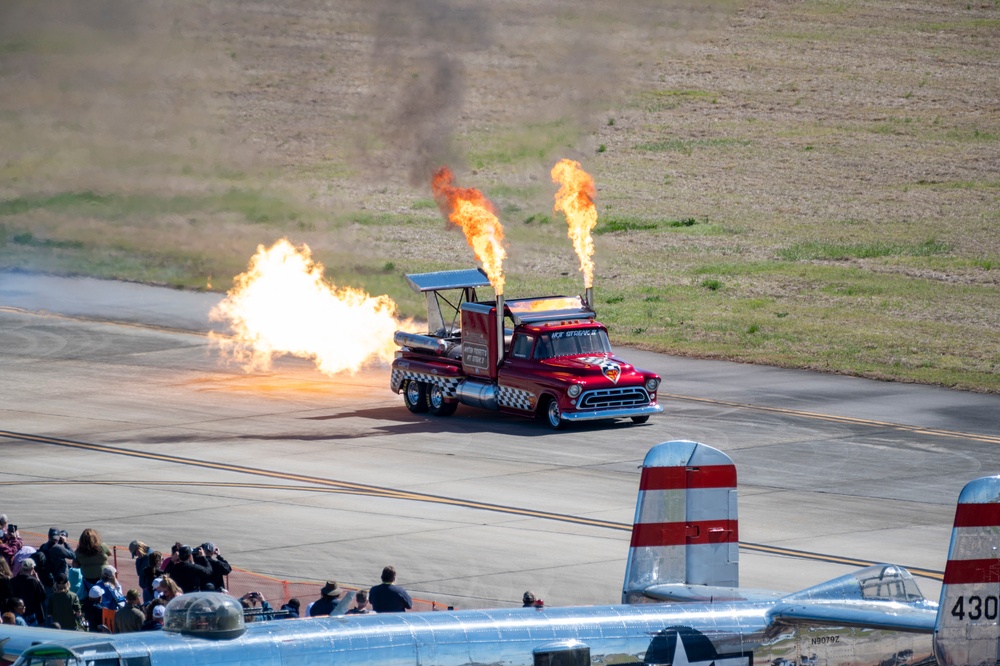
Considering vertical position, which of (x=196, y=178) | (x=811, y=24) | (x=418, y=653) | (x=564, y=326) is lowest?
(x=418, y=653)

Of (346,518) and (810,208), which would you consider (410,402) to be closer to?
(346,518)

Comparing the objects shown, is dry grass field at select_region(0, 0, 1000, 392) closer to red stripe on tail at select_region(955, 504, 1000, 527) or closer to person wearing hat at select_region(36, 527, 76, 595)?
person wearing hat at select_region(36, 527, 76, 595)

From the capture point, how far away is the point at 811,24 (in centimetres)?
7450

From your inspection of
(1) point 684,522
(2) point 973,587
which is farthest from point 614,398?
(2) point 973,587

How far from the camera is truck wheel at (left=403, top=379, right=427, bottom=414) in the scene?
40.2m

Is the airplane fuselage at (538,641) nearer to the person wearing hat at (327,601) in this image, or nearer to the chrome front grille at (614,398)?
the person wearing hat at (327,601)

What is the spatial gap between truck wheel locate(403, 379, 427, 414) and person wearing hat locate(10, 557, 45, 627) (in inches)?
767

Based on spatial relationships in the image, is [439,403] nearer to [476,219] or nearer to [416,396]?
[416,396]

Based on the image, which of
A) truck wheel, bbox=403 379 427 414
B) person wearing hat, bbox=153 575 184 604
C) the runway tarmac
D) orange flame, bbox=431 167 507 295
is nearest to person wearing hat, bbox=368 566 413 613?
A: person wearing hat, bbox=153 575 184 604

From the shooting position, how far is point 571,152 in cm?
4978

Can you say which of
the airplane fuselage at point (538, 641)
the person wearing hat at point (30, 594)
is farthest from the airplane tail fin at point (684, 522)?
the person wearing hat at point (30, 594)

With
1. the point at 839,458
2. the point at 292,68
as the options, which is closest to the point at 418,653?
the point at 839,458

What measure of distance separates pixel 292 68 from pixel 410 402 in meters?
14.3

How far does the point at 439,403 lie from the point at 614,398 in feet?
15.9
